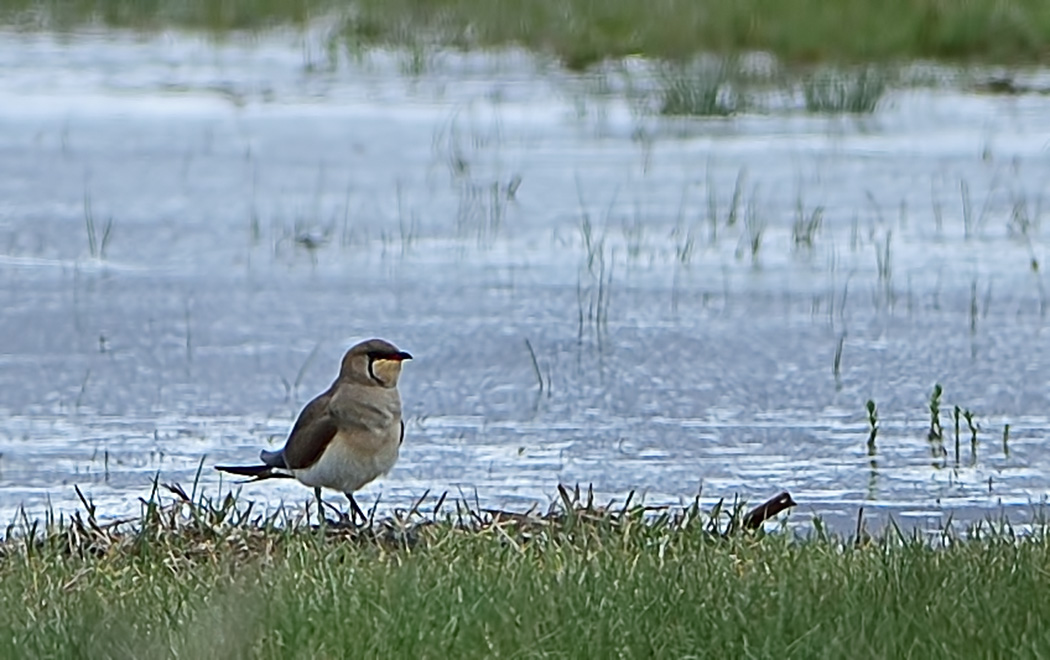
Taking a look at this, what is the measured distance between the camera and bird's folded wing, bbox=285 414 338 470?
6.57 m

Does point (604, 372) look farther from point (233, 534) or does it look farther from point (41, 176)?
point (41, 176)

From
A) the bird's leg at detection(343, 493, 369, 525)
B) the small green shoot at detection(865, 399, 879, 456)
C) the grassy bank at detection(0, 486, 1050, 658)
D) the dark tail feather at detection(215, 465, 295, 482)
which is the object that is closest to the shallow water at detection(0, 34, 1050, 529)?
the small green shoot at detection(865, 399, 879, 456)

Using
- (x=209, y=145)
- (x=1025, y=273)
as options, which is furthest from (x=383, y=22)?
(x=1025, y=273)

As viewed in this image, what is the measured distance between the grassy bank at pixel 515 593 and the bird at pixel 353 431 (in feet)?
0.87

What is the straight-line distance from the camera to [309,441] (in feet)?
21.7

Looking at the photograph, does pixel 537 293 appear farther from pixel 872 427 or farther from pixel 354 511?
pixel 354 511

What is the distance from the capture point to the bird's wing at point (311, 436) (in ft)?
21.6

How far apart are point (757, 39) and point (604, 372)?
11.7 m

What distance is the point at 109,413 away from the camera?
845 centimetres

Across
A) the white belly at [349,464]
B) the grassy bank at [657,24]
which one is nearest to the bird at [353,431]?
the white belly at [349,464]

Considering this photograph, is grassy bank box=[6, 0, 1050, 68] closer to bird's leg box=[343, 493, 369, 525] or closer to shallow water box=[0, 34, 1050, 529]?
shallow water box=[0, 34, 1050, 529]

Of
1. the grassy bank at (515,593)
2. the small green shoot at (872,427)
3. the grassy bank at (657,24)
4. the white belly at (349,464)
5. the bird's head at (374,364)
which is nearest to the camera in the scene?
the grassy bank at (515,593)

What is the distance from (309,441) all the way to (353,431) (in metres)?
0.17

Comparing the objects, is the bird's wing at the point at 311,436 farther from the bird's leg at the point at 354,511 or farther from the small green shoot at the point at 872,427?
the small green shoot at the point at 872,427
